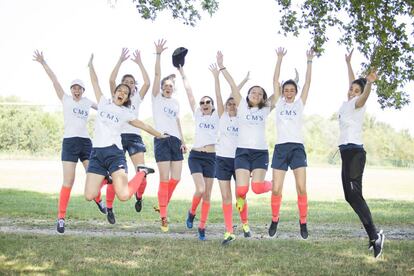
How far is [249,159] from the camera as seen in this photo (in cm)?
967

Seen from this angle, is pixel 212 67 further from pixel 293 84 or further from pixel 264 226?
pixel 264 226

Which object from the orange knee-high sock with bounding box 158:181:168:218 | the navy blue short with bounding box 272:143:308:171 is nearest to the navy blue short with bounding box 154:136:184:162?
the orange knee-high sock with bounding box 158:181:168:218

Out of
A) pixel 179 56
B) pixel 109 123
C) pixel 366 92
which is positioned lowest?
pixel 109 123

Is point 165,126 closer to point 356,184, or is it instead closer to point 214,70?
point 214,70

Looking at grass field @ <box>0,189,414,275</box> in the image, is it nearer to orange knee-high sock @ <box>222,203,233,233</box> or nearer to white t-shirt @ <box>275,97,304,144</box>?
orange knee-high sock @ <box>222,203,233,233</box>

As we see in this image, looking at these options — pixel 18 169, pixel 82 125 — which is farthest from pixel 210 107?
pixel 18 169

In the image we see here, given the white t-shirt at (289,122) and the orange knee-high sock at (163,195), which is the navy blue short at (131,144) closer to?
the orange knee-high sock at (163,195)

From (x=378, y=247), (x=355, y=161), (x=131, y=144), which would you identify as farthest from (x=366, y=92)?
(x=131, y=144)

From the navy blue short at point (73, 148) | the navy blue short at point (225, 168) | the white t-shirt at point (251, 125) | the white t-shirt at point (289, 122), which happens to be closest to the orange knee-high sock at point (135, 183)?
the navy blue short at point (73, 148)

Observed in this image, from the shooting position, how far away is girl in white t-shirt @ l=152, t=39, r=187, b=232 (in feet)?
35.3

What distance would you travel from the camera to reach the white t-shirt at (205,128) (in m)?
10.4

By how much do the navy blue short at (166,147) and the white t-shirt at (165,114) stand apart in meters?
0.13

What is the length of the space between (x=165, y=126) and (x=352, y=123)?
362cm

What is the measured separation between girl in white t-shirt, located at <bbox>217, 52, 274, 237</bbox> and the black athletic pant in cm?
146
